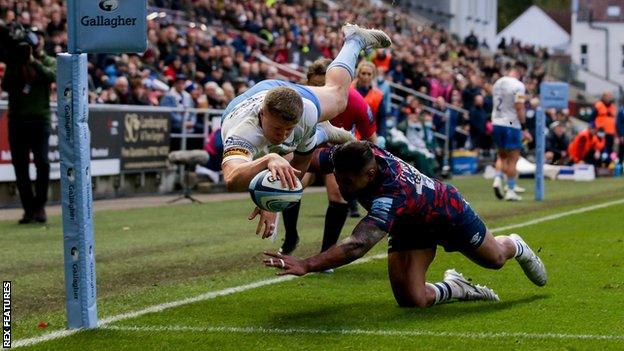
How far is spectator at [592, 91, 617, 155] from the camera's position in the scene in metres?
35.6

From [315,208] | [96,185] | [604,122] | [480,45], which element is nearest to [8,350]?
[315,208]

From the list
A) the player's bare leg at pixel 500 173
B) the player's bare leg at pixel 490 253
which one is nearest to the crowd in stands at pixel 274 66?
the player's bare leg at pixel 500 173

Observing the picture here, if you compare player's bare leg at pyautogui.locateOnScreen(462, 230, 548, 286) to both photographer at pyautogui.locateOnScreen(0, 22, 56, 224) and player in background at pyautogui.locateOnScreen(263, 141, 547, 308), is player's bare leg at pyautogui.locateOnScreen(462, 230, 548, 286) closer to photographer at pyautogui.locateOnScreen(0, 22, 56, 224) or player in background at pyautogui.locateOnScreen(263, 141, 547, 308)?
player in background at pyautogui.locateOnScreen(263, 141, 547, 308)

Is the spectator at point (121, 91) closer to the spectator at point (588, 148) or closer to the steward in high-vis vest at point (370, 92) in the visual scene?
the steward in high-vis vest at point (370, 92)

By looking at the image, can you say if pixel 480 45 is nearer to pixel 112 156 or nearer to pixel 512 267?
pixel 112 156

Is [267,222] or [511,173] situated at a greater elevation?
[267,222]

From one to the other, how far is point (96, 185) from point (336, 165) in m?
13.6

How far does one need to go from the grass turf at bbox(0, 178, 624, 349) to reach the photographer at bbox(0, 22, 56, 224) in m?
0.55

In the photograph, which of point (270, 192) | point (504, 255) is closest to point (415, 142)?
point (504, 255)

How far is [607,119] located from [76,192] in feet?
95.7

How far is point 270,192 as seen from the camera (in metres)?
7.83

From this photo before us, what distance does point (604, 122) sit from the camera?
117 feet

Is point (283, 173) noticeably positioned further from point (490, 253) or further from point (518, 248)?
point (518, 248)

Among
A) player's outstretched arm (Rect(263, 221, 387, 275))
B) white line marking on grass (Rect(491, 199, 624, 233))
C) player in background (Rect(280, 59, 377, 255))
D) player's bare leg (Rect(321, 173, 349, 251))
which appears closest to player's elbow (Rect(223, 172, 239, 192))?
player's outstretched arm (Rect(263, 221, 387, 275))
